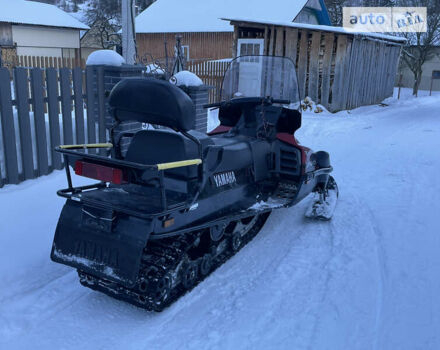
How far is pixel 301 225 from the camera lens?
4.75 meters

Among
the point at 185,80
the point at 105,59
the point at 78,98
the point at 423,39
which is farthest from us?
the point at 423,39

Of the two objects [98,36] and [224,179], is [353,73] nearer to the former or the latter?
[224,179]

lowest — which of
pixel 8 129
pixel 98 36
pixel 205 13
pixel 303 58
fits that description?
pixel 8 129

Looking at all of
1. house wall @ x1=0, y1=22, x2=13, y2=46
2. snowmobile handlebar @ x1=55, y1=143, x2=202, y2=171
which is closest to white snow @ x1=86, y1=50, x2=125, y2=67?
snowmobile handlebar @ x1=55, y1=143, x2=202, y2=171

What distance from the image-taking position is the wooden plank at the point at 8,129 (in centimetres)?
476

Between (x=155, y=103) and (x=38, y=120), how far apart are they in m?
2.93

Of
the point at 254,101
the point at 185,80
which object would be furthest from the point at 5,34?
the point at 254,101

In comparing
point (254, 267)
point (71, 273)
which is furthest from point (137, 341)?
point (254, 267)

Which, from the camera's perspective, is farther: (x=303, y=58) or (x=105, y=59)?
(x=303, y=58)

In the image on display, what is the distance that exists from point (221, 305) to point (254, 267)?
2.27 feet

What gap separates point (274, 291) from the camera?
333 centimetres

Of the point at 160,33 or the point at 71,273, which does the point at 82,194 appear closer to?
the point at 71,273

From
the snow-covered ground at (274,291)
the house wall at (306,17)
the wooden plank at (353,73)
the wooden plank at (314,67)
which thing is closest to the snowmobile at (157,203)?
the snow-covered ground at (274,291)

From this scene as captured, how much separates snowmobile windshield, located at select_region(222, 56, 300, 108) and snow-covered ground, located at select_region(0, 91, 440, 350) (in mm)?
1469
